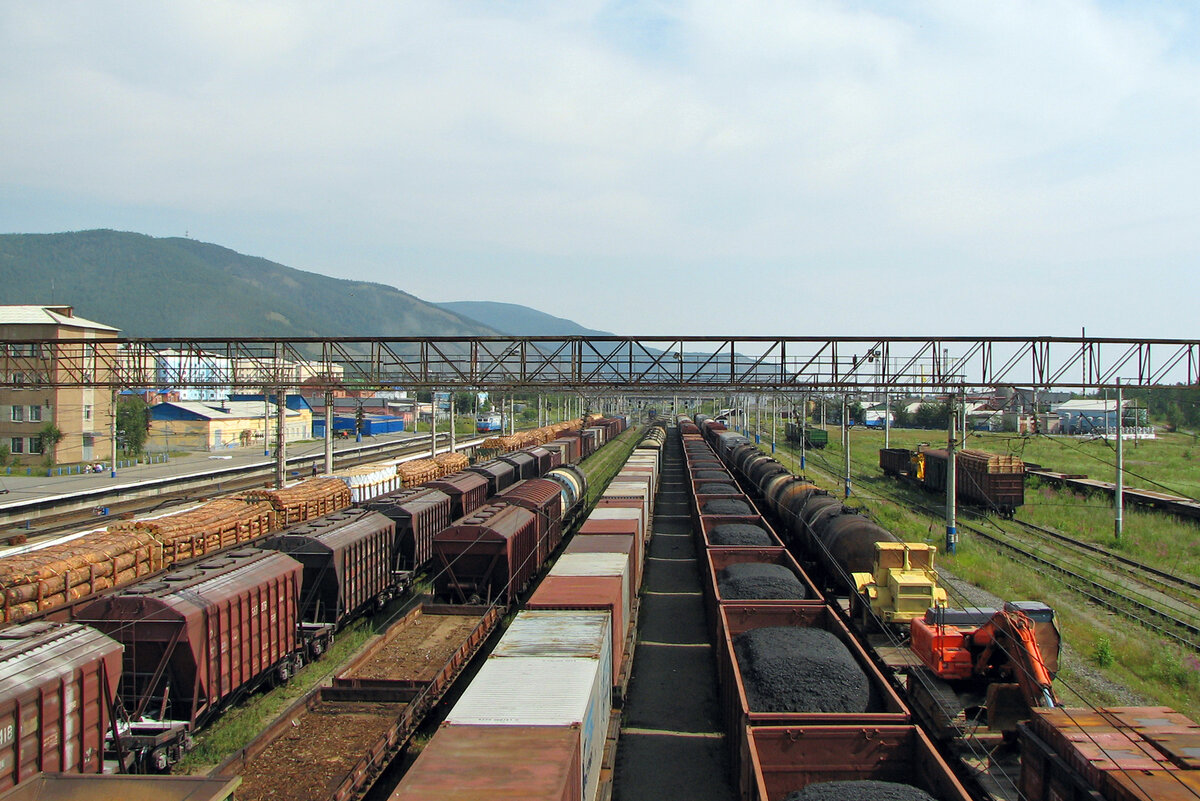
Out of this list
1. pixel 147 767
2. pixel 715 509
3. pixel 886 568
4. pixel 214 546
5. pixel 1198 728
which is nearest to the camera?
pixel 1198 728

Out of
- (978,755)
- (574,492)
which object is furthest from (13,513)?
(978,755)

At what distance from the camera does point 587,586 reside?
1585 centimetres

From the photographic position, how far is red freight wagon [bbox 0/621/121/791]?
9.17m

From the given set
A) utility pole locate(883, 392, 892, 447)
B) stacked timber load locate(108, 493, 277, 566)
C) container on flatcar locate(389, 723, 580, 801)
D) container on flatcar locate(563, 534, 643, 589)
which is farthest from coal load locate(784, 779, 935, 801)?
utility pole locate(883, 392, 892, 447)

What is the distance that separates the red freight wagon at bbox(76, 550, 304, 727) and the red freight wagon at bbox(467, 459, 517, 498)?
63.9ft

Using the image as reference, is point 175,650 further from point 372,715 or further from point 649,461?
point 649,461

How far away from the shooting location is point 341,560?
18.5m

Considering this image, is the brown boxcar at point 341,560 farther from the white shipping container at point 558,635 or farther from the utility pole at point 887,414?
the utility pole at point 887,414

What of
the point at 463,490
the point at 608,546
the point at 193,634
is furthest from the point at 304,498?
the point at 193,634

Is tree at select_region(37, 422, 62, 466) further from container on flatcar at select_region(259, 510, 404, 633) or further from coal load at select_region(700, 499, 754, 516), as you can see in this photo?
coal load at select_region(700, 499, 754, 516)

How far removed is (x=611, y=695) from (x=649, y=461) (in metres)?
32.3

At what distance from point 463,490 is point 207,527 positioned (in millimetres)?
9782

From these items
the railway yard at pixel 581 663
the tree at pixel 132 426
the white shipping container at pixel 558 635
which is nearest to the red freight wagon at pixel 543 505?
the railway yard at pixel 581 663

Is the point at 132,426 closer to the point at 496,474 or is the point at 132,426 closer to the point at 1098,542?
the point at 496,474
